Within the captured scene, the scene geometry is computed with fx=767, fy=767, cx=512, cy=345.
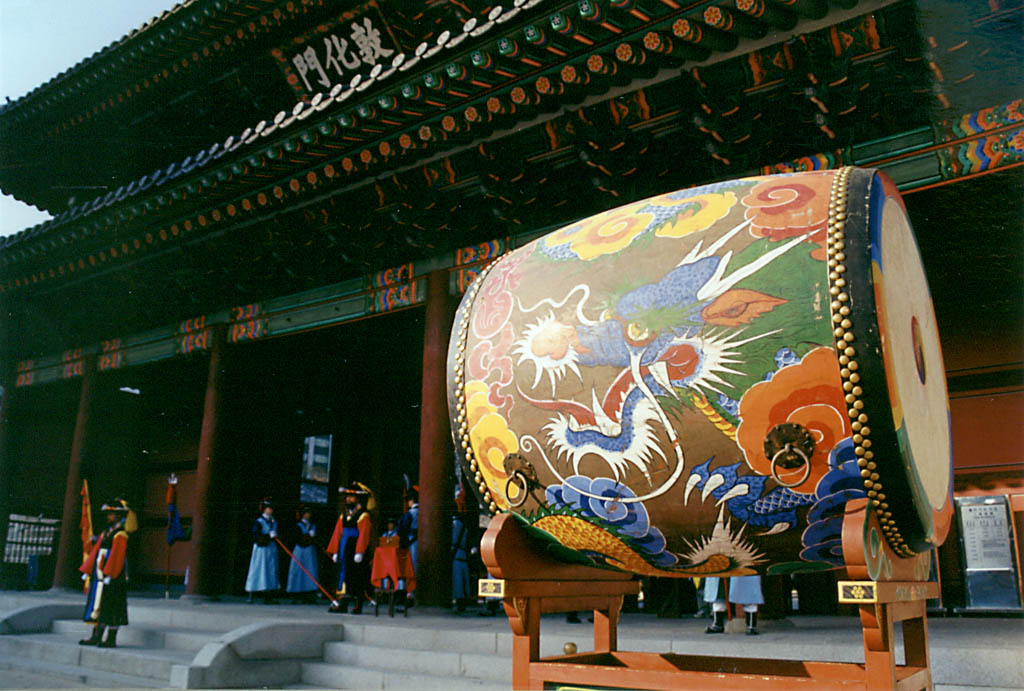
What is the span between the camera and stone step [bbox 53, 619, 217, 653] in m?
6.41

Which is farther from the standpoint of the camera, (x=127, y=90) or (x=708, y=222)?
(x=127, y=90)

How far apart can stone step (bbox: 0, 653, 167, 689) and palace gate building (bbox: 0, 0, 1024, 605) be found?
6.13ft

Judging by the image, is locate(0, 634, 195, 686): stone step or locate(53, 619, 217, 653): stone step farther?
locate(53, 619, 217, 653): stone step

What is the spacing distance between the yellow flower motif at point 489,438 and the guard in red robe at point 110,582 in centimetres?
619

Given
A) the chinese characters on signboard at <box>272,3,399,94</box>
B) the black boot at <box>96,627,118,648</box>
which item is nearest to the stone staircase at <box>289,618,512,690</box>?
the black boot at <box>96,627,118,648</box>

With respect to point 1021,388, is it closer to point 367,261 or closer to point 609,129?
point 609,129

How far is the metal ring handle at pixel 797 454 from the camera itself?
1480 mm

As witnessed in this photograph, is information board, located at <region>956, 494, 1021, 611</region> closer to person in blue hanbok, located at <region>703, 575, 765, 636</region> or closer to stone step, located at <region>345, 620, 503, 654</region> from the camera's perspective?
person in blue hanbok, located at <region>703, 575, 765, 636</region>

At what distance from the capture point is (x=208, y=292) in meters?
8.92

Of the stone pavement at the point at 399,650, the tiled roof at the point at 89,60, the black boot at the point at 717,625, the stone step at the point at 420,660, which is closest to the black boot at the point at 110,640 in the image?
the stone pavement at the point at 399,650

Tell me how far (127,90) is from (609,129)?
7595 millimetres

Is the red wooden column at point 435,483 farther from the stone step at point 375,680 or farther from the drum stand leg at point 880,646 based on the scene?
the drum stand leg at point 880,646

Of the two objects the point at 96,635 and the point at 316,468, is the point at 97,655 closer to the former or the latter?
the point at 96,635

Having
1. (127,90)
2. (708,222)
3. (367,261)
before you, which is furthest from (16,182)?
(708,222)
